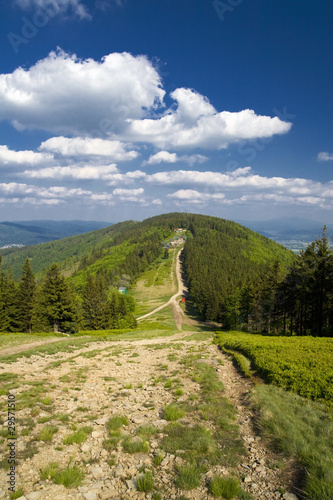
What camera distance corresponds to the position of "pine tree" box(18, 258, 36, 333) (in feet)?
167

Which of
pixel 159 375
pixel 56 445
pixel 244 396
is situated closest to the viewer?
pixel 56 445

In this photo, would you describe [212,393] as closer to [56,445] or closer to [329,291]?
[56,445]

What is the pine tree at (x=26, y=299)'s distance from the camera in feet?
167

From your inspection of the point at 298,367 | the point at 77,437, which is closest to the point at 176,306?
the point at 298,367

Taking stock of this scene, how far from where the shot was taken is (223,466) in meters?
6.62

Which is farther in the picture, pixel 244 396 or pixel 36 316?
pixel 36 316

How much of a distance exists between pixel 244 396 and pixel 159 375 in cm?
577

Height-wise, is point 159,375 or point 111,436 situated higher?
point 111,436

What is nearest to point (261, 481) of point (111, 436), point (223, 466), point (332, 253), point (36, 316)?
point (223, 466)

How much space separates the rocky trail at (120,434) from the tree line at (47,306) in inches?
1164

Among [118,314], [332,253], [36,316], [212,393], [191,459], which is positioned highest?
[332,253]

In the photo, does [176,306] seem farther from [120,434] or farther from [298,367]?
[120,434]

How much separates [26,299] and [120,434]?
5129 cm

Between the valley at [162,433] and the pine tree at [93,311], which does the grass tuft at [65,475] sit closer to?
the valley at [162,433]
